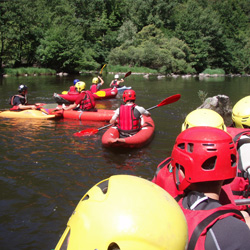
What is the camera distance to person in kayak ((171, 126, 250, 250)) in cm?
131

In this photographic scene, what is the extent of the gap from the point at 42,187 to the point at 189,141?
10.3ft

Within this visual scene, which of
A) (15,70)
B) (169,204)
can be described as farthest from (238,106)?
(15,70)

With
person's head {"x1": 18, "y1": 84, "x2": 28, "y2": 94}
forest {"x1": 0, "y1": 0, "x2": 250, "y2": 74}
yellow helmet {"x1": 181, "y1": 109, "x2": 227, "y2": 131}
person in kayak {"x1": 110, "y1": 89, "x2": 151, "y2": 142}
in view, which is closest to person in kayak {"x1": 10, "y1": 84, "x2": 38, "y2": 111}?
person's head {"x1": 18, "y1": 84, "x2": 28, "y2": 94}

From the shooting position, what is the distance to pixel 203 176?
1518 mm

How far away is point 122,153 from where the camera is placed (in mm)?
5566

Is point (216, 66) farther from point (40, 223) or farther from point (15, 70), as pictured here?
point (40, 223)

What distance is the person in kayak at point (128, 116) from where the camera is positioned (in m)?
5.71

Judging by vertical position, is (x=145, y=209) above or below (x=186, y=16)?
below

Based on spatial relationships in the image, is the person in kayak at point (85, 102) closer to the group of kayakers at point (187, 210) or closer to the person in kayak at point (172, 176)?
the person in kayak at point (172, 176)

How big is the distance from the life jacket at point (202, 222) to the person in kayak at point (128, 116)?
440 cm

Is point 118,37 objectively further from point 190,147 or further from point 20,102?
point 190,147

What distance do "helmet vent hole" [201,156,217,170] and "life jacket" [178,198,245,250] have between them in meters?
0.24

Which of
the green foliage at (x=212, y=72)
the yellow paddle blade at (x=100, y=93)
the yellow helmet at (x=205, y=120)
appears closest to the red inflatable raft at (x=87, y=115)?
the yellow paddle blade at (x=100, y=93)

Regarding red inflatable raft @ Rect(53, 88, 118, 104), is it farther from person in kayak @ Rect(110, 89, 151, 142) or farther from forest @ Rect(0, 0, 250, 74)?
forest @ Rect(0, 0, 250, 74)
